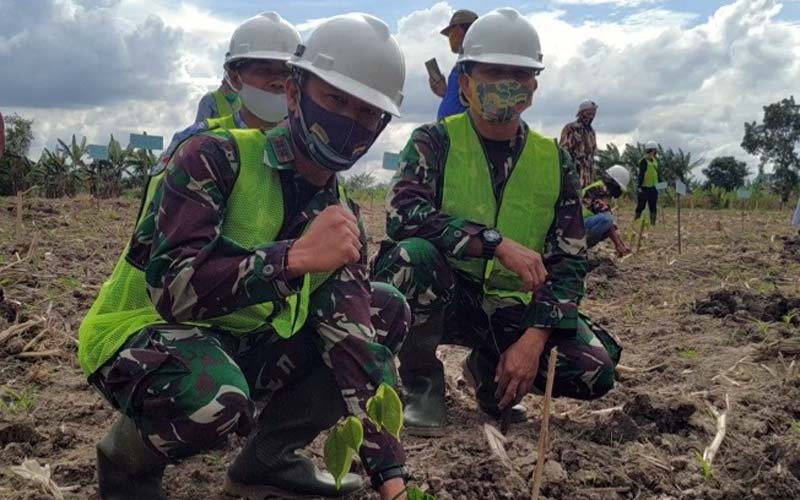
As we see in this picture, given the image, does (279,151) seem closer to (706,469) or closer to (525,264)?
(525,264)

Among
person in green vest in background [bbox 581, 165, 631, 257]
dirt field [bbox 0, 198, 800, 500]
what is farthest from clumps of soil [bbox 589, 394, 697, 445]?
person in green vest in background [bbox 581, 165, 631, 257]

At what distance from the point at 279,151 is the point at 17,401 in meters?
1.67

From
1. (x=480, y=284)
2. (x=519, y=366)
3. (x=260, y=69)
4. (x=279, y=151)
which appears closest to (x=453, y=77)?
(x=260, y=69)

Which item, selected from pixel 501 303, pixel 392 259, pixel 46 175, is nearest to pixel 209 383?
pixel 392 259

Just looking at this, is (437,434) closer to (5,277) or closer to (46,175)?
(5,277)

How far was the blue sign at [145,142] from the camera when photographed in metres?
7.61

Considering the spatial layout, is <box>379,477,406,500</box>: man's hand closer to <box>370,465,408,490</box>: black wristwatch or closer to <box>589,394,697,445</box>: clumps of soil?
<box>370,465,408,490</box>: black wristwatch

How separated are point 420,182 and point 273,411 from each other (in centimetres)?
101

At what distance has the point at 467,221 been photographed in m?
2.83

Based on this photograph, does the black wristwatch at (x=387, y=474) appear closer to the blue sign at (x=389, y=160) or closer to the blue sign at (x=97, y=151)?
the blue sign at (x=389, y=160)

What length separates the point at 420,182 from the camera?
2.97m

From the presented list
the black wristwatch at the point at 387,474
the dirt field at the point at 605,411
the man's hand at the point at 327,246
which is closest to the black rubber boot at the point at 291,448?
the dirt field at the point at 605,411

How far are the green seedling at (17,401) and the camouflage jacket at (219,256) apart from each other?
4.16ft

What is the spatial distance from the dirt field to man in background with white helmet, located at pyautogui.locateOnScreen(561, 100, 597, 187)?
3937mm
